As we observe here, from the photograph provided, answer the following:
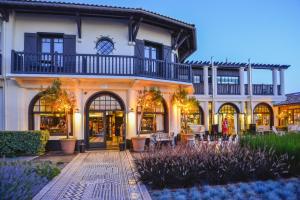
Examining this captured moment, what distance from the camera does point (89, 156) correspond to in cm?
1295

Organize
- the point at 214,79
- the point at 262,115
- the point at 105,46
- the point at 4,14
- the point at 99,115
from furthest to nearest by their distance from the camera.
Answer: the point at 262,115
the point at 214,79
the point at 105,46
the point at 99,115
the point at 4,14

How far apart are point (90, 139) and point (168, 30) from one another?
7.51 m

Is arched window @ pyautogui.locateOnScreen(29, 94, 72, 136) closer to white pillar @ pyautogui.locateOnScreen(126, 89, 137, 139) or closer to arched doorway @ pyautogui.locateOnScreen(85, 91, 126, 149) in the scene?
arched doorway @ pyautogui.locateOnScreen(85, 91, 126, 149)

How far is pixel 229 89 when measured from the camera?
82.9 feet

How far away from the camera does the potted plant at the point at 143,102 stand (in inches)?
563

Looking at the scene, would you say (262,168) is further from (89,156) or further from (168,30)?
(168,30)

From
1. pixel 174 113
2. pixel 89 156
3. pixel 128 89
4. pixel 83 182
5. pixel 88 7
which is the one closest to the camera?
pixel 83 182

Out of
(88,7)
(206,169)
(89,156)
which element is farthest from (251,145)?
(88,7)

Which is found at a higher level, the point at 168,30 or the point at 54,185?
the point at 168,30

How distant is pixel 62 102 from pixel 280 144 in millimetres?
9376

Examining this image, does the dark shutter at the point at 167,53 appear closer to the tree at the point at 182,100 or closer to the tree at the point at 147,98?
the tree at the point at 182,100

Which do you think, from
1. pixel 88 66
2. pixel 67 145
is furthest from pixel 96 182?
pixel 88 66

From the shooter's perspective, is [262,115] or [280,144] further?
[262,115]

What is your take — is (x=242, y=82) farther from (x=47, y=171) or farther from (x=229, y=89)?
(x=47, y=171)
